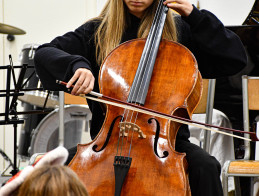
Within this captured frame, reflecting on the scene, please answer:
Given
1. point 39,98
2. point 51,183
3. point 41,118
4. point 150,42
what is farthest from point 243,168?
point 41,118

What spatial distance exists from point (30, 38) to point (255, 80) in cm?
273

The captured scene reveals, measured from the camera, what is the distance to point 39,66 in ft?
4.95

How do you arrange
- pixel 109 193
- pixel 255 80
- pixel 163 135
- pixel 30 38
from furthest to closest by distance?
pixel 30 38 → pixel 255 80 → pixel 163 135 → pixel 109 193

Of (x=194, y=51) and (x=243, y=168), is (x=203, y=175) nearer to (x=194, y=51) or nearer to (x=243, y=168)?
(x=243, y=168)

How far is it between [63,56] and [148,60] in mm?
277

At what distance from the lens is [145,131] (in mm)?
1255

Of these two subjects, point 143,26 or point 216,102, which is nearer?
point 143,26

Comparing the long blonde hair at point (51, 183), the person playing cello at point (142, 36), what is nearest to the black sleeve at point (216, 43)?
the person playing cello at point (142, 36)

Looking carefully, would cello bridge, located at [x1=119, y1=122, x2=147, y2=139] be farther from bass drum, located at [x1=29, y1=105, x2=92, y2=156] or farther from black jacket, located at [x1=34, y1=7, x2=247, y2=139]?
bass drum, located at [x1=29, y1=105, x2=92, y2=156]

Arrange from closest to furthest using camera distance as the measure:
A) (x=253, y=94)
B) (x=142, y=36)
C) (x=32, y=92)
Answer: (x=142, y=36) → (x=253, y=94) → (x=32, y=92)

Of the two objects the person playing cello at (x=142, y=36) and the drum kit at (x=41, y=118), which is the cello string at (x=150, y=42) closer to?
the person playing cello at (x=142, y=36)

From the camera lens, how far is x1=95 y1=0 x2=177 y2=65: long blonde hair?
1551 millimetres

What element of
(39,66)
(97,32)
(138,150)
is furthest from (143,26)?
(138,150)

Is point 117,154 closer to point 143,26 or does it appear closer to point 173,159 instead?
point 173,159
